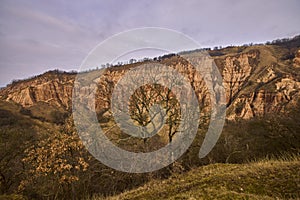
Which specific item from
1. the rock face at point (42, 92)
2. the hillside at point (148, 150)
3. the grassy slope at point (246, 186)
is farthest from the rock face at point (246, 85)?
the grassy slope at point (246, 186)

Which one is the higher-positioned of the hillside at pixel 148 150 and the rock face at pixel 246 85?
the rock face at pixel 246 85

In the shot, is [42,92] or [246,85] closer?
[246,85]

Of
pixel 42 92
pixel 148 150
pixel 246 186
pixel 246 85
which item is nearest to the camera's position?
pixel 246 186

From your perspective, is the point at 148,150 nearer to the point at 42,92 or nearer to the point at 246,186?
the point at 246,186

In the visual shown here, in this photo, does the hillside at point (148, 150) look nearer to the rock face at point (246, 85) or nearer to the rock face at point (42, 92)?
the rock face at point (246, 85)

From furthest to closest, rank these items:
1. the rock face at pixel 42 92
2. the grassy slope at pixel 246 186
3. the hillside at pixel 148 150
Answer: the rock face at pixel 42 92 < the hillside at pixel 148 150 < the grassy slope at pixel 246 186

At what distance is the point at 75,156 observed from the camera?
14180 millimetres

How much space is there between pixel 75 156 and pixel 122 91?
6.09 m

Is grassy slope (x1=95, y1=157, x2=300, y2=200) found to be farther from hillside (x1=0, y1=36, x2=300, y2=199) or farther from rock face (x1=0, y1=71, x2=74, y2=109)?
rock face (x1=0, y1=71, x2=74, y2=109)

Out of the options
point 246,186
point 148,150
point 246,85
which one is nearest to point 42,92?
point 246,85

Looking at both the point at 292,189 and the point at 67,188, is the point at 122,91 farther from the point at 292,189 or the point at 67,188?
the point at 292,189

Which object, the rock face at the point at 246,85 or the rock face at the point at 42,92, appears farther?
the rock face at the point at 42,92

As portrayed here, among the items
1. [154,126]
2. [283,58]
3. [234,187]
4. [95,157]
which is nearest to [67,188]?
[95,157]

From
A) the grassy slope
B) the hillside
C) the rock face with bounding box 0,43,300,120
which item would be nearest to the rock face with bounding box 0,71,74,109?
the rock face with bounding box 0,43,300,120
